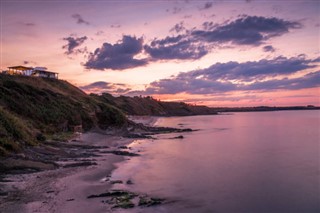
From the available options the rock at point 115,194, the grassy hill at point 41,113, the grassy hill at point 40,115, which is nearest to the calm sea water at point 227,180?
the rock at point 115,194

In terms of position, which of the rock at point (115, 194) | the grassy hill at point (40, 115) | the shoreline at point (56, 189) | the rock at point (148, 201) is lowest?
the rock at point (148, 201)

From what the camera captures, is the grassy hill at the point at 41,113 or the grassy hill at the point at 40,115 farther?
the grassy hill at the point at 41,113

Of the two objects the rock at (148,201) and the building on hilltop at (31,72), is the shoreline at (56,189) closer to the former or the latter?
the rock at (148,201)

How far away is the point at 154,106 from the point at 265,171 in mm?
148014

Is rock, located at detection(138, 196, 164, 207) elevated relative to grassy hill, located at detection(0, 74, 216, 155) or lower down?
lower down

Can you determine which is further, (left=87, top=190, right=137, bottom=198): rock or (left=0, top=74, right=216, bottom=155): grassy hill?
(left=0, top=74, right=216, bottom=155): grassy hill

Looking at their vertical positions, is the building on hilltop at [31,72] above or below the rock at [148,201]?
above

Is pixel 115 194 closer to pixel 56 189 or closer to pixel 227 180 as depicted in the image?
pixel 56 189

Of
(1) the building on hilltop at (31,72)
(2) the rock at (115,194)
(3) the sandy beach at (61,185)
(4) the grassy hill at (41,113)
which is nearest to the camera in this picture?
(3) the sandy beach at (61,185)

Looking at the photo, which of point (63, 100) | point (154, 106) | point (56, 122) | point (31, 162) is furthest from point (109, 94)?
point (31, 162)

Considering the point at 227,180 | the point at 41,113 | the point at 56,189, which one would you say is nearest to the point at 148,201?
the point at 56,189

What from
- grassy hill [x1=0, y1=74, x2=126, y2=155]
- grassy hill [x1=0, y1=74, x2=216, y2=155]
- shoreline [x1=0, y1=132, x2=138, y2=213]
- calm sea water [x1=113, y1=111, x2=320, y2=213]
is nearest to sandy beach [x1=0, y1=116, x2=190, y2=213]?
shoreline [x1=0, y1=132, x2=138, y2=213]

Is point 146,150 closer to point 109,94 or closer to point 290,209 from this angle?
point 290,209

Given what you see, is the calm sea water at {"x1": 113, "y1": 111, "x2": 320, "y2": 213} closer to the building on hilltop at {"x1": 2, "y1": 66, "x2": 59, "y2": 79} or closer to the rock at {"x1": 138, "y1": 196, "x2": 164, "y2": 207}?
the rock at {"x1": 138, "y1": 196, "x2": 164, "y2": 207}
